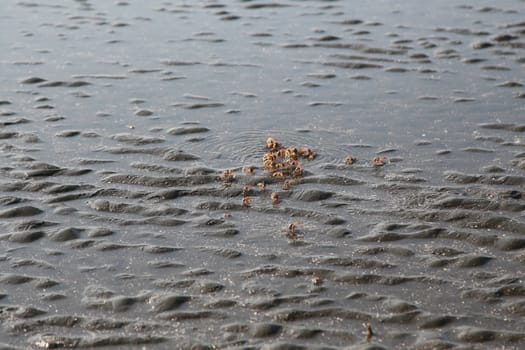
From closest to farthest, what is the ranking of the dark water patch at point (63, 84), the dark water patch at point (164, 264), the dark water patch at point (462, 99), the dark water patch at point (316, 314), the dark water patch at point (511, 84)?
1. the dark water patch at point (316, 314)
2. the dark water patch at point (164, 264)
3. the dark water patch at point (462, 99)
4. the dark water patch at point (511, 84)
5. the dark water patch at point (63, 84)

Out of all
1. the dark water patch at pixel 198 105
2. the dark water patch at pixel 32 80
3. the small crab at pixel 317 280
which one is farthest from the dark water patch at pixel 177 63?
the small crab at pixel 317 280

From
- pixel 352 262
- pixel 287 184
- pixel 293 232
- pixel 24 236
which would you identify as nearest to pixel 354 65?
pixel 287 184

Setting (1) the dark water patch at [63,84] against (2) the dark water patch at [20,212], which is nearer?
(2) the dark water patch at [20,212]

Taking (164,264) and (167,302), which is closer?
(167,302)

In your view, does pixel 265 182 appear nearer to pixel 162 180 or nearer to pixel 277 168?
pixel 277 168

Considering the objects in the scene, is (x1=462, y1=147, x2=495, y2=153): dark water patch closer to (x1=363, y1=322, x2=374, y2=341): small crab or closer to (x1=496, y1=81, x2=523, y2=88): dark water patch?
(x1=496, y1=81, x2=523, y2=88): dark water patch

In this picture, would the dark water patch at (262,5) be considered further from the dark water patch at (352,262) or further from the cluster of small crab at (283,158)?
the dark water patch at (352,262)

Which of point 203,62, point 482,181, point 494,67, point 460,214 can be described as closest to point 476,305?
point 460,214

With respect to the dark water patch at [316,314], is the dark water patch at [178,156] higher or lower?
higher
